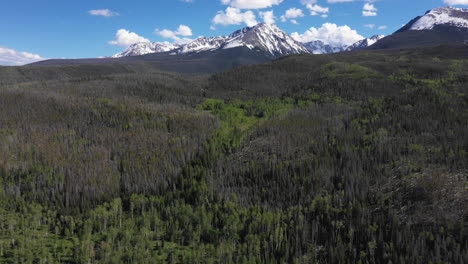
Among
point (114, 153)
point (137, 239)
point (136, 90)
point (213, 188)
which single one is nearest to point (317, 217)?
point (213, 188)

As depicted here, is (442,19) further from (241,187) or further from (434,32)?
(241,187)

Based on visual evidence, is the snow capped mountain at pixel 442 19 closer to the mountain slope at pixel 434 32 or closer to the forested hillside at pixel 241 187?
the mountain slope at pixel 434 32

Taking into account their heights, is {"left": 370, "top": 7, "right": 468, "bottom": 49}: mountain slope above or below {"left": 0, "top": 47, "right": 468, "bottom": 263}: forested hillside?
above

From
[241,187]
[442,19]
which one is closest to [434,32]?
[442,19]

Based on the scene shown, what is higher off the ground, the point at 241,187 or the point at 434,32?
the point at 434,32

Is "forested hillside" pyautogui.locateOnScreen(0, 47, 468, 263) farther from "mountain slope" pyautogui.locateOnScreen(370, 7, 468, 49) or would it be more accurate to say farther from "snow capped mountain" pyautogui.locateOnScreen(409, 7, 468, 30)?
"snow capped mountain" pyautogui.locateOnScreen(409, 7, 468, 30)

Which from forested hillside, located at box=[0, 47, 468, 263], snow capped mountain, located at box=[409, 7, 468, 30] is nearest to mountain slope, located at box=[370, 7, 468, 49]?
snow capped mountain, located at box=[409, 7, 468, 30]

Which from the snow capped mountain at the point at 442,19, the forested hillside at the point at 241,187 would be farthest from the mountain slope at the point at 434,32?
the forested hillside at the point at 241,187
